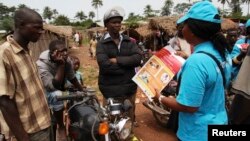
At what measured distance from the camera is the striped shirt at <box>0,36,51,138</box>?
2091 millimetres

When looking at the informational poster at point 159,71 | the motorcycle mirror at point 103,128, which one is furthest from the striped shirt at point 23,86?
the informational poster at point 159,71

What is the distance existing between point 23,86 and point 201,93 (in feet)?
4.59

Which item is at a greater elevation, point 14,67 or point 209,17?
point 209,17

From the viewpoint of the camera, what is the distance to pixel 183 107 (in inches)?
76.1

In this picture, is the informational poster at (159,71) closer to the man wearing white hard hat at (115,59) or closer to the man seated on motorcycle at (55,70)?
the man wearing white hard hat at (115,59)

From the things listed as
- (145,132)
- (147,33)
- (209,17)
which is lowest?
(145,132)

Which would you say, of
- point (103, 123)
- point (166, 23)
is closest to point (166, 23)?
point (166, 23)

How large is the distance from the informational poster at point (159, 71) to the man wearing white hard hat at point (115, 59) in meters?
0.75

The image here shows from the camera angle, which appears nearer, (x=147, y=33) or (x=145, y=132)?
(x=145, y=132)

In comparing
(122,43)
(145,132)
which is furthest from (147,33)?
(122,43)

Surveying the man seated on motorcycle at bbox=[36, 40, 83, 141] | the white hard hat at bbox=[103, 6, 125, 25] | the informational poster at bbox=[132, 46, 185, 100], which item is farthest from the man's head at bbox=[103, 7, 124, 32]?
the informational poster at bbox=[132, 46, 185, 100]

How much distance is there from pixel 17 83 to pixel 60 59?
995 millimetres

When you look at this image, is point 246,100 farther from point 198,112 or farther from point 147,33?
point 147,33

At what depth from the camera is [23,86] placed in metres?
2.22
